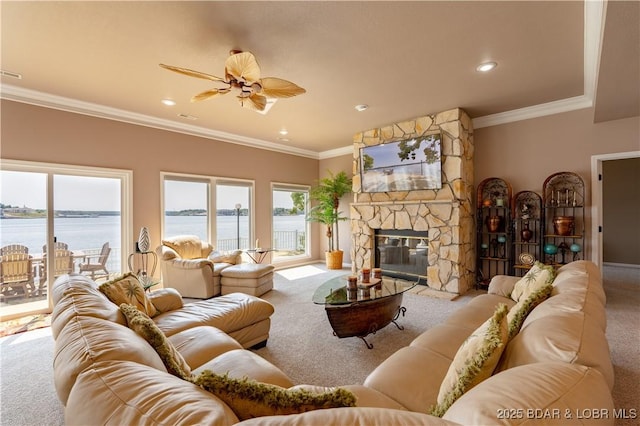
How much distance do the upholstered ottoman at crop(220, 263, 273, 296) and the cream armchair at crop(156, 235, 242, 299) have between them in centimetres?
12

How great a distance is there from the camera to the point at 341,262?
21.3ft

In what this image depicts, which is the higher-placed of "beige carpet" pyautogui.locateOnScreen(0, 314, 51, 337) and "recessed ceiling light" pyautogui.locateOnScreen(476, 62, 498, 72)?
"recessed ceiling light" pyautogui.locateOnScreen(476, 62, 498, 72)

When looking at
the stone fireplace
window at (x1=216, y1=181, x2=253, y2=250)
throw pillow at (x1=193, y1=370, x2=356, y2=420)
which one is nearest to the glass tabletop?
the stone fireplace

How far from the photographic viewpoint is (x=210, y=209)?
5426 mm

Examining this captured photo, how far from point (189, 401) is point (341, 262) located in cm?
585

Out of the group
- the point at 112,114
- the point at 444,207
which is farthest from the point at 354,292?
the point at 112,114

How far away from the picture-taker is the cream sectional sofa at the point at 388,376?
2.18 ft

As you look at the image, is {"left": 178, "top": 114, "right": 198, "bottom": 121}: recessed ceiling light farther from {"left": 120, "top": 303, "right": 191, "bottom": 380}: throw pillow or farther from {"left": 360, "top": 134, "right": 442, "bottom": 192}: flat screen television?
{"left": 120, "top": 303, "right": 191, "bottom": 380}: throw pillow

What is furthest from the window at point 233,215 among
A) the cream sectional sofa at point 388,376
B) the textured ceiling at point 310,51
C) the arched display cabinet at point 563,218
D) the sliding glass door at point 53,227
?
the arched display cabinet at point 563,218

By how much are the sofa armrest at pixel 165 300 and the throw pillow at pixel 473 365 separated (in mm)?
Answer: 2286

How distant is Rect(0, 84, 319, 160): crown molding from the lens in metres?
3.50

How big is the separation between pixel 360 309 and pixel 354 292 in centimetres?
29

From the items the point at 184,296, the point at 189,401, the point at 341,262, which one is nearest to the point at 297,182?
the point at 341,262

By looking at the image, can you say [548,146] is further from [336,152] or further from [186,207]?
[186,207]
